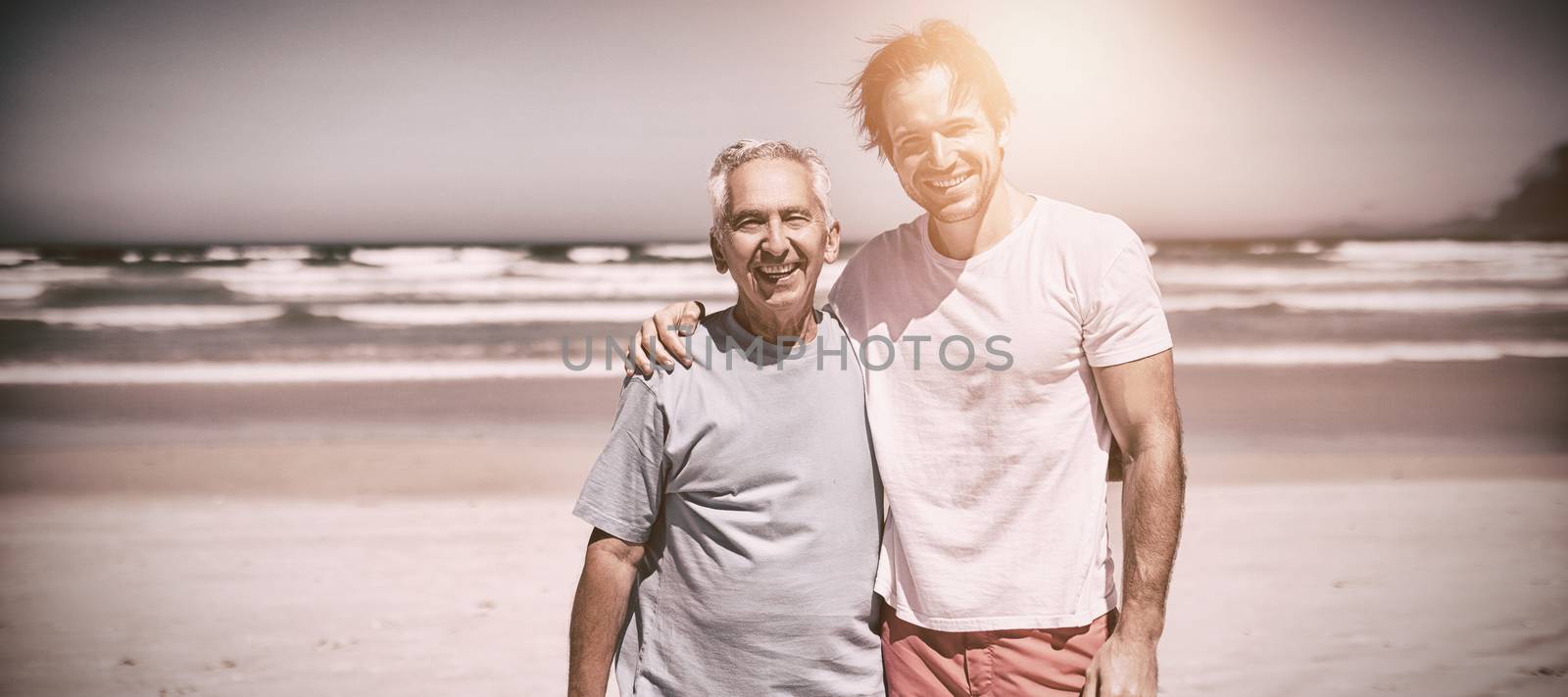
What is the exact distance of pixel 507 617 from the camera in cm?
430

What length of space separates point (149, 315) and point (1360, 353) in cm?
1494

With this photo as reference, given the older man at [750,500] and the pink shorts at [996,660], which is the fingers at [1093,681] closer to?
the pink shorts at [996,660]

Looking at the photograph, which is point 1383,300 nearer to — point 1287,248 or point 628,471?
point 1287,248

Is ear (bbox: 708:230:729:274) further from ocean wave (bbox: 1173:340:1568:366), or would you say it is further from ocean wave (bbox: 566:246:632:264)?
ocean wave (bbox: 566:246:632:264)

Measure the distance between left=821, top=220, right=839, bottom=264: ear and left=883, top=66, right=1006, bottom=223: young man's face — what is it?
190 mm

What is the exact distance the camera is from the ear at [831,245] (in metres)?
2.09

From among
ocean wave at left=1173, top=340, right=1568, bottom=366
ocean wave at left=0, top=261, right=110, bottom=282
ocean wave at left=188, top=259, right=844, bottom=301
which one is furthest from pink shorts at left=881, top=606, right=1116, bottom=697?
ocean wave at left=0, top=261, right=110, bottom=282

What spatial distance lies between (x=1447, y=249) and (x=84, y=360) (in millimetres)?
19825

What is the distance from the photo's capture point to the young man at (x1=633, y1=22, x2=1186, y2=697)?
6.20 ft

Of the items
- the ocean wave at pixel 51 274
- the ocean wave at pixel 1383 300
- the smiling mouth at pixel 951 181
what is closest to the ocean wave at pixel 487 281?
the ocean wave at pixel 51 274

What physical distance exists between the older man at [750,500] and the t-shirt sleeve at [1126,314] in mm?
519

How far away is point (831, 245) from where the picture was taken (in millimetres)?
2139

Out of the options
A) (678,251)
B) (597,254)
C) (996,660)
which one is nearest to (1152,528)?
(996,660)

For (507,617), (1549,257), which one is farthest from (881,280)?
(1549,257)
